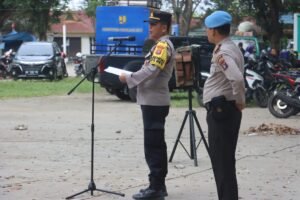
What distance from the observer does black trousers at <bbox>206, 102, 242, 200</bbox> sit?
5.77 meters

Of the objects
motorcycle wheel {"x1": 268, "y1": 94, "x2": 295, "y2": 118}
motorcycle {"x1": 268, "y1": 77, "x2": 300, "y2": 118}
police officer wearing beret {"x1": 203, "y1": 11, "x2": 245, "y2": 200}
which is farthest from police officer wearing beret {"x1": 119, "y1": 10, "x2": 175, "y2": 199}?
motorcycle wheel {"x1": 268, "y1": 94, "x2": 295, "y2": 118}

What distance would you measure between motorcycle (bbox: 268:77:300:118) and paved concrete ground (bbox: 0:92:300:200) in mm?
244

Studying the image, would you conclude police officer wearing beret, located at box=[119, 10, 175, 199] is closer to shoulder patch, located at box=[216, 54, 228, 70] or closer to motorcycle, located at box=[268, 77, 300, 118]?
shoulder patch, located at box=[216, 54, 228, 70]

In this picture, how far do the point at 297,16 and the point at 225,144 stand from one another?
17.3m

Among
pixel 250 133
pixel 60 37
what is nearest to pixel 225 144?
pixel 250 133

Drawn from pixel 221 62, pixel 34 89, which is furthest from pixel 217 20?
pixel 34 89

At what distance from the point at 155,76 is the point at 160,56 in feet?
0.68

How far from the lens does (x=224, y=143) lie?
5.81 metres

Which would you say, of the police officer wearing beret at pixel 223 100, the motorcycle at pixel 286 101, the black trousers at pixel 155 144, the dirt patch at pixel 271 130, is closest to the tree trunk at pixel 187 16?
the motorcycle at pixel 286 101

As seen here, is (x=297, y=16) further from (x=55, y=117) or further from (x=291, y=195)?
(x=291, y=195)

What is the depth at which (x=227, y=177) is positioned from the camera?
19.3 ft

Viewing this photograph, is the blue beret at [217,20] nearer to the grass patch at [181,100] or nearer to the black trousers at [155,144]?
the black trousers at [155,144]

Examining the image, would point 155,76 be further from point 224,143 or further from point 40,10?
point 40,10

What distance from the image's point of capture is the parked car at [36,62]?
26.2 meters
